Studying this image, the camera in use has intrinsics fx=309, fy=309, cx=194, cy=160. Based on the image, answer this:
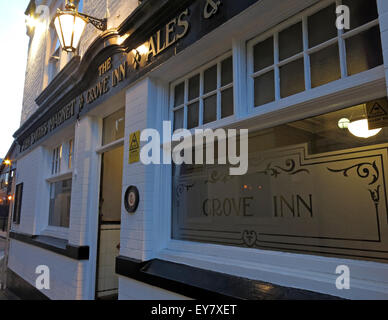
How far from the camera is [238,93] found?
267 centimetres

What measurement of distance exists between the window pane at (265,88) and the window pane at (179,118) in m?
1.00

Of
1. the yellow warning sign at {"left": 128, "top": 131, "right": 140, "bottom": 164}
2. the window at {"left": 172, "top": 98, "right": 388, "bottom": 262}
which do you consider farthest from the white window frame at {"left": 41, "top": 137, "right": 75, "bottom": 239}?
the window at {"left": 172, "top": 98, "right": 388, "bottom": 262}

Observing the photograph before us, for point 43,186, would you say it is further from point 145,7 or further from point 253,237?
point 253,237

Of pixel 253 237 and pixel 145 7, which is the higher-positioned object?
pixel 145 7

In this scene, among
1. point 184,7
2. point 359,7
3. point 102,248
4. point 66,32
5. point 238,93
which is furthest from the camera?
point 102,248

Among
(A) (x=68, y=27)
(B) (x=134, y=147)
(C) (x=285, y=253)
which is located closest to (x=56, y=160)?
(A) (x=68, y=27)

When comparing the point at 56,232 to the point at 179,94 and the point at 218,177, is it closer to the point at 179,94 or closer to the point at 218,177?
the point at 179,94

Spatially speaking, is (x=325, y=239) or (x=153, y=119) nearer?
(x=325, y=239)

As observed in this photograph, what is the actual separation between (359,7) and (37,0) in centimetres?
922

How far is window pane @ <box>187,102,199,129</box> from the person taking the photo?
3.21 m

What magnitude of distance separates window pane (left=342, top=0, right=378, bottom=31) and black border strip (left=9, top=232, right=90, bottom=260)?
4.25 metres

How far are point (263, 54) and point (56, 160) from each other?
214 inches

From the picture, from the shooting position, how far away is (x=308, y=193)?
215cm

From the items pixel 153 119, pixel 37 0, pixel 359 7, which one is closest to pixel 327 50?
pixel 359 7
